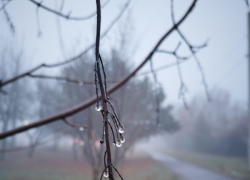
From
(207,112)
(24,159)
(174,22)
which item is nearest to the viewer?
(174,22)

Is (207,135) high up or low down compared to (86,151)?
up

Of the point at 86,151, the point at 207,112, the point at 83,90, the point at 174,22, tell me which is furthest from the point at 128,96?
the point at 207,112

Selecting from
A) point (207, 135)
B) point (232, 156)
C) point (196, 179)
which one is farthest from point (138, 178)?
point (207, 135)

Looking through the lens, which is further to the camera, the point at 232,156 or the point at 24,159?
the point at 232,156

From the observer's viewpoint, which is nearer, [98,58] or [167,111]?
[98,58]

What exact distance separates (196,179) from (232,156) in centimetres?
1450

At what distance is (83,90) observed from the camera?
433 centimetres

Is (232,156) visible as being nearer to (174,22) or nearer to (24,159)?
(24,159)

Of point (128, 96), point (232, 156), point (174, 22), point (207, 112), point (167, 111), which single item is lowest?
point (174, 22)

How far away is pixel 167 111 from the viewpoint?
78.8ft

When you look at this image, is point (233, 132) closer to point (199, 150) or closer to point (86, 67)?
point (199, 150)

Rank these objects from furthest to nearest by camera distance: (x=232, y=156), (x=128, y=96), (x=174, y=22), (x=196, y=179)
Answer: (x=232, y=156)
(x=196, y=179)
(x=128, y=96)
(x=174, y=22)

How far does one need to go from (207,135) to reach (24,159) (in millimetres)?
23330

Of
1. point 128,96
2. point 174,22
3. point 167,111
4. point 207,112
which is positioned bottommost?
point 174,22
